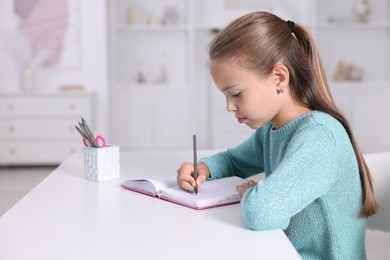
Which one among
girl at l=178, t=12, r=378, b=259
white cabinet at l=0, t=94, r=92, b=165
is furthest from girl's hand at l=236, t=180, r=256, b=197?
white cabinet at l=0, t=94, r=92, b=165

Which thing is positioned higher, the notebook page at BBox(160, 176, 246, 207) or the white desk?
the notebook page at BBox(160, 176, 246, 207)

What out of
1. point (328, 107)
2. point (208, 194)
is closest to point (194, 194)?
point (208, 194)

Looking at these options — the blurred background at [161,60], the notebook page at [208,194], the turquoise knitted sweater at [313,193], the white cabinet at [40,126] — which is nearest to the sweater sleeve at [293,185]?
the turquoise knitted sweater at [313,193]

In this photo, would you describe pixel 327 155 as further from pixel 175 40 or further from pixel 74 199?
pixel 175 40

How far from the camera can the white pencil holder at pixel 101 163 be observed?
157 centimetres

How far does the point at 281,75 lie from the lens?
4.44ft

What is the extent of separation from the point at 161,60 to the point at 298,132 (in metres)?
4.91

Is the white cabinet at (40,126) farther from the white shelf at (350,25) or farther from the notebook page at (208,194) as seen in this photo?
the notebook page at (208,194)

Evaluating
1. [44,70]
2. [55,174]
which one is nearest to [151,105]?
[44,70]

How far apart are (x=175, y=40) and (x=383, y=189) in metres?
4.66

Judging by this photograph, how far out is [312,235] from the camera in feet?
4.25

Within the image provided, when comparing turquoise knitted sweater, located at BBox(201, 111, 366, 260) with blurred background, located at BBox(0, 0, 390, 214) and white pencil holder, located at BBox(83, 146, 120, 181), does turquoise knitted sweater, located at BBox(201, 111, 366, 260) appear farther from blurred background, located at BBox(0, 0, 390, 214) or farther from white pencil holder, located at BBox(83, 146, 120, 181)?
blurred background, located at BBox(0, 0, 390, 214)

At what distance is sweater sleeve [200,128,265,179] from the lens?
1.63 m

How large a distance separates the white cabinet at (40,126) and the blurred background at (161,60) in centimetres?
19
